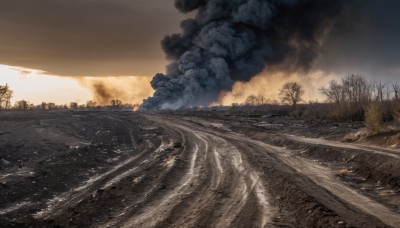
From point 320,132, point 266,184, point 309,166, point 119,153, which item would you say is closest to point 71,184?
point 266,184

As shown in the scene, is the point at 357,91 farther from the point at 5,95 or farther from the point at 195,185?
the point at 5,95

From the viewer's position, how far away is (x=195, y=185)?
Result: 11.0 metres

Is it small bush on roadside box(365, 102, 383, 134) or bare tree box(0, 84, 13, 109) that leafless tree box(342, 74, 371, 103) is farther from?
bare tree box(0, 84, 13, 109)

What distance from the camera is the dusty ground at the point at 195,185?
788cm

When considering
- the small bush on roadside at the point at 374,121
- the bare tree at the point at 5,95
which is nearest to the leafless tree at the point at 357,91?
the small bush on roadside at the point at 374,121

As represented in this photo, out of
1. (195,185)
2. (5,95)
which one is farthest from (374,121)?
(5,95)

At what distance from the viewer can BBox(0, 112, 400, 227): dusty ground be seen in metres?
7.88

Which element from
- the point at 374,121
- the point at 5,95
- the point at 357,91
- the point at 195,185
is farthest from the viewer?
the point at 5,95

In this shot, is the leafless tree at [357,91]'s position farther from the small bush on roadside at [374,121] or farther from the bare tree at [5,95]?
the bare tree at [5,95]

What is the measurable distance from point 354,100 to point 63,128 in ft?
84.8

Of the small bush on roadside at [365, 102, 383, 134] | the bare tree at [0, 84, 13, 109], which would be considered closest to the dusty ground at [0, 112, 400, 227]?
the small bush on roadside at [365, 102, 383, 134]

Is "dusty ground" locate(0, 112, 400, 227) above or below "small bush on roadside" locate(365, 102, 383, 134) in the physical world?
Result: below

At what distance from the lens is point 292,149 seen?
20.0m

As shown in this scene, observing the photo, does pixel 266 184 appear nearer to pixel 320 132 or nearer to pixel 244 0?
pixel 320 132
